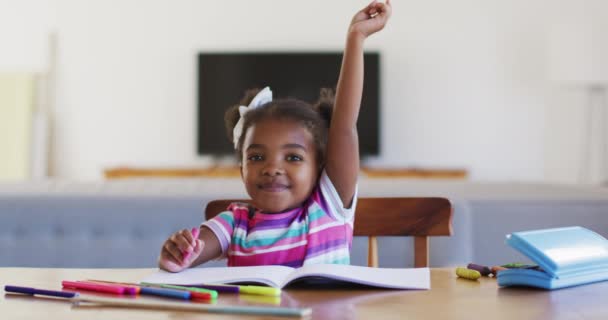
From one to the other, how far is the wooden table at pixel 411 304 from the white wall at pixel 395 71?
5338mm

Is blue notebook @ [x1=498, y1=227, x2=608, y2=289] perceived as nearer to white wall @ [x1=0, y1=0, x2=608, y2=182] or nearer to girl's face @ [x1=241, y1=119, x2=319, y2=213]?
girl's face @ [x1=241, y1=119, x2=319, y2=213]

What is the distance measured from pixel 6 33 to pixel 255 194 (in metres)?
5.82

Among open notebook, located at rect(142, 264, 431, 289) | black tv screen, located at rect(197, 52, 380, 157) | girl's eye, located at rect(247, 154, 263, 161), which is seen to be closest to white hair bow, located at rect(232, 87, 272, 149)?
girl's eye, located at rect(247, 154, 263, 161)

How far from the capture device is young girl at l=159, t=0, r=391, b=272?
1.21 meters

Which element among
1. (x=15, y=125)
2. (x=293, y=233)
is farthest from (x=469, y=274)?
(x=15, y=125)

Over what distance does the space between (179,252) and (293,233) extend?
0.24 meters

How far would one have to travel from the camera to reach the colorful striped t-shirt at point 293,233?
1207 mm

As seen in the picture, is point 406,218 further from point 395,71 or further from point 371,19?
point 395,71

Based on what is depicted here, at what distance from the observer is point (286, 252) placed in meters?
1.21

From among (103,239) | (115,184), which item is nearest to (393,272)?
(103,239)

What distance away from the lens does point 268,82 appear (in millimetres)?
6125

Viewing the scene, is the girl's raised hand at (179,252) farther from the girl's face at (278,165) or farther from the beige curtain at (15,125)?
the beige curtain at (15,125)

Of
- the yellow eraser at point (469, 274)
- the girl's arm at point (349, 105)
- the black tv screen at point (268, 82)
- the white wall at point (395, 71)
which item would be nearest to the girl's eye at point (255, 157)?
the girl's arm at point (349, 105)

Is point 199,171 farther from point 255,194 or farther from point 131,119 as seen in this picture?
point 255,194
